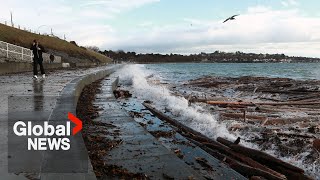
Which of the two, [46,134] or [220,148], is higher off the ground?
[46,134]

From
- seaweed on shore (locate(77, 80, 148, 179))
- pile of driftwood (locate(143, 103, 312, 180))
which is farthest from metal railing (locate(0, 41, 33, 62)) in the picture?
pile of driftwood (locate(143, 103, 312, 180))

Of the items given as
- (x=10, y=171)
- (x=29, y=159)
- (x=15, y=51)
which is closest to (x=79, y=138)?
(x=29, y=159)

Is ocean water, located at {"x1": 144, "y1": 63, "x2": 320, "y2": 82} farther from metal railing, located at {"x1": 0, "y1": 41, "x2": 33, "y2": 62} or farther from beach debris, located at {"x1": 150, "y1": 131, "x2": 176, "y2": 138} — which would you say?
beach debris, located at {"x1": 150, "y1": 131, "x2": 176, "y2": 138}

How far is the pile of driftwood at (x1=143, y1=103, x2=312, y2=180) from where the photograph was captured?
504 centimetres

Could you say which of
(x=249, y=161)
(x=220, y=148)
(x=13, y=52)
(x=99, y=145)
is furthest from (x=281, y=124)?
(x=13, y=52)

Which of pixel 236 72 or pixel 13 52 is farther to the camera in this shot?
pixel 236 72

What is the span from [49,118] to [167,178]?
280cm

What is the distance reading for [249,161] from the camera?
555cm

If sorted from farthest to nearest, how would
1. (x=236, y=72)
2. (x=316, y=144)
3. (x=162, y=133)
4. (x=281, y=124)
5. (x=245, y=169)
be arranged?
(x=236, y=72) → (x=281, y=124) → (x=162, y=133) → (x=316, y=144) → (x=245, y=169)

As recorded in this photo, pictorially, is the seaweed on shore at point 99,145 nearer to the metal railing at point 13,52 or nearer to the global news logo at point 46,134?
the global news logo at point 46,134

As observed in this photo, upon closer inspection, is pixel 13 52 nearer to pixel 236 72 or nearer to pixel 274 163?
pixel 274 163

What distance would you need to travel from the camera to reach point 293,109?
11.8m

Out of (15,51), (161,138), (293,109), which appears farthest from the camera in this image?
(15,51)

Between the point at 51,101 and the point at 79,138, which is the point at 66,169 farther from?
the point at 51,101
